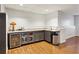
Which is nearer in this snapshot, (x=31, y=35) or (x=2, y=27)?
(x=2, y=27)

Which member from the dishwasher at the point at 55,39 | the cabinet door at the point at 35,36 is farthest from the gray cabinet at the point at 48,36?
the cabinet door at the point at 35,36

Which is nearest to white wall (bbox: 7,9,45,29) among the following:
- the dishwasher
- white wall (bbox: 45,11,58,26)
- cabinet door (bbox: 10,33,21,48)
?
white wall (bbox: 45,11,58,26)

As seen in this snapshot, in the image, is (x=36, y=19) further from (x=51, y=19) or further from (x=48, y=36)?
(x=48, y=36)

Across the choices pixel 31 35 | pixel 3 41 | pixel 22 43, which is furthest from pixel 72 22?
pixel 3 41

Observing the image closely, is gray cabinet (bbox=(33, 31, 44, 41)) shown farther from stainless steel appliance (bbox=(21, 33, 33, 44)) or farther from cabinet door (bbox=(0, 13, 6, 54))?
cabinet door (bbox=(0, 13, 6, 54))

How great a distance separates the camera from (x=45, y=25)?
7.15 m

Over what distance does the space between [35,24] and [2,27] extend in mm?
3583

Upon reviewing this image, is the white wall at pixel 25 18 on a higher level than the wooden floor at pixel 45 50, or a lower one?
higher

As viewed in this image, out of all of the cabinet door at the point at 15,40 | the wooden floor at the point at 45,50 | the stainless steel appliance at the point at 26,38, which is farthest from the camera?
the stainless steel appliance at the point at 26,38

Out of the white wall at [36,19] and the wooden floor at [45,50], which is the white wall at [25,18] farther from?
the wooden floor at [45,50]

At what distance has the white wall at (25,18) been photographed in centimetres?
529

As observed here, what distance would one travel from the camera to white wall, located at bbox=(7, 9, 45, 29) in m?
5.29

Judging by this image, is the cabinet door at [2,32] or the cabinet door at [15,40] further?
the cabinet door at [15,40]
